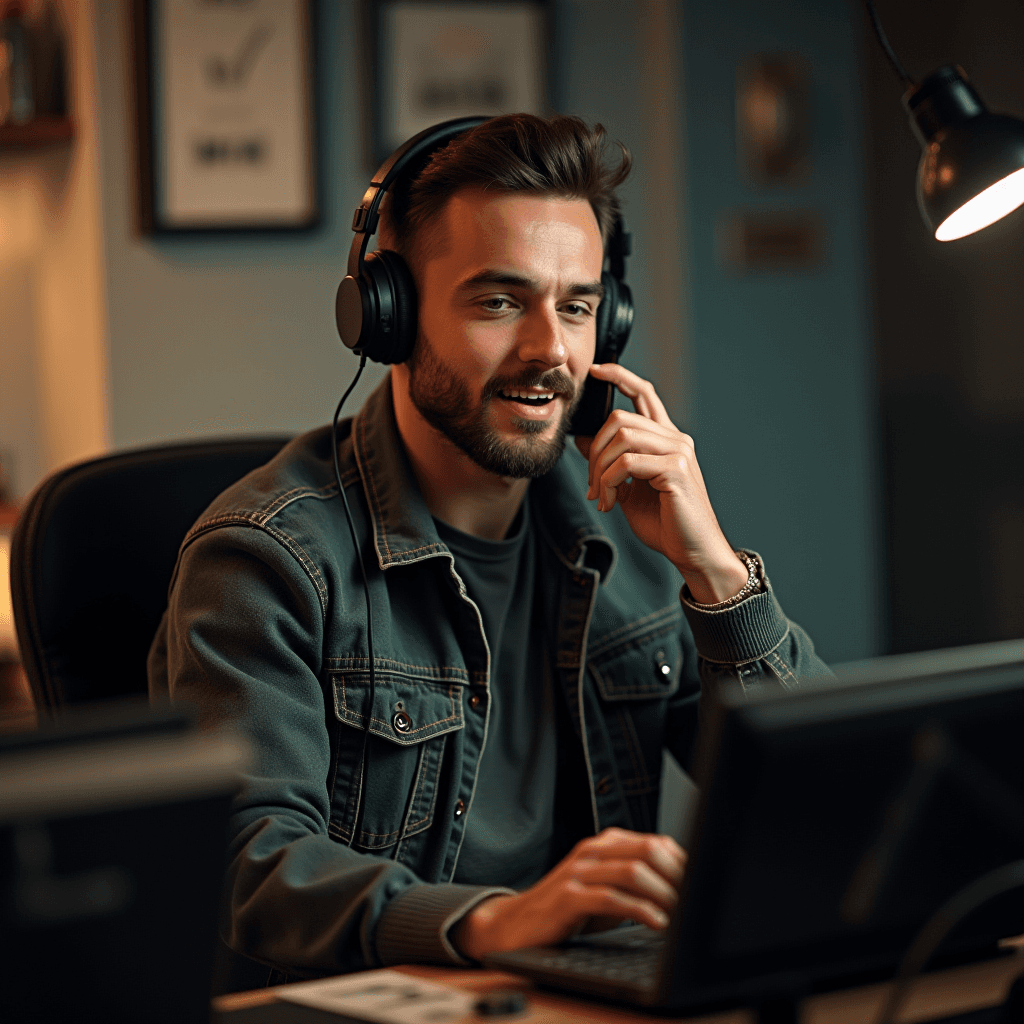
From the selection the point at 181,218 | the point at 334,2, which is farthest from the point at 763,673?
the point at 334,2

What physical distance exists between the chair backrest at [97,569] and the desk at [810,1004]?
1.80 feet

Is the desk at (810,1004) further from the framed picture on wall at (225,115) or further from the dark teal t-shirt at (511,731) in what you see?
the framed picture on wall at (225,115)

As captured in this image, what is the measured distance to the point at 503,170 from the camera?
4.63ft

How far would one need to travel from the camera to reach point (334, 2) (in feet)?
8.64

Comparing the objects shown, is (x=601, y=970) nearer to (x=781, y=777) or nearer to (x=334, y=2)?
(x=781, y=777)

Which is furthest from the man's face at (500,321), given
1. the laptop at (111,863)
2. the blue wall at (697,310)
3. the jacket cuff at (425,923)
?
the blue wall at (697,310)

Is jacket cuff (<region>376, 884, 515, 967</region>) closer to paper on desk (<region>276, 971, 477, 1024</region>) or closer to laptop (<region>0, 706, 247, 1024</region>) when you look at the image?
paper on desk (<region>276, 971, 477, 1024</region>)

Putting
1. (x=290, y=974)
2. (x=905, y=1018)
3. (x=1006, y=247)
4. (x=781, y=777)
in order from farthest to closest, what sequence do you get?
1. (x=1006, y=247)
2. (x=290, y=974)
3. (x=905, y=1018)
4. (x=781, y=777)

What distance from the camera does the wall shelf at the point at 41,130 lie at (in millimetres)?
2605

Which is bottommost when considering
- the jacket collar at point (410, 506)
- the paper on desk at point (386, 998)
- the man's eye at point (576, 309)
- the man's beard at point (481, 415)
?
the paper on desk at point (386, 998)

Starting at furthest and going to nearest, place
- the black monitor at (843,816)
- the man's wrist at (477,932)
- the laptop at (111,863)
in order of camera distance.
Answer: the man's wrist at (477,932) < the black monitor at (843,816) < the laptop at (111,863)

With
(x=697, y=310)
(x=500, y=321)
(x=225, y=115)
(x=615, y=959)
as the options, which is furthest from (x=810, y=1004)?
(x=697, y=310)

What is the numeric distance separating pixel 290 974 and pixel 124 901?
666 millimetres

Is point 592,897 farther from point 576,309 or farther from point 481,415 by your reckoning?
point 576,309
